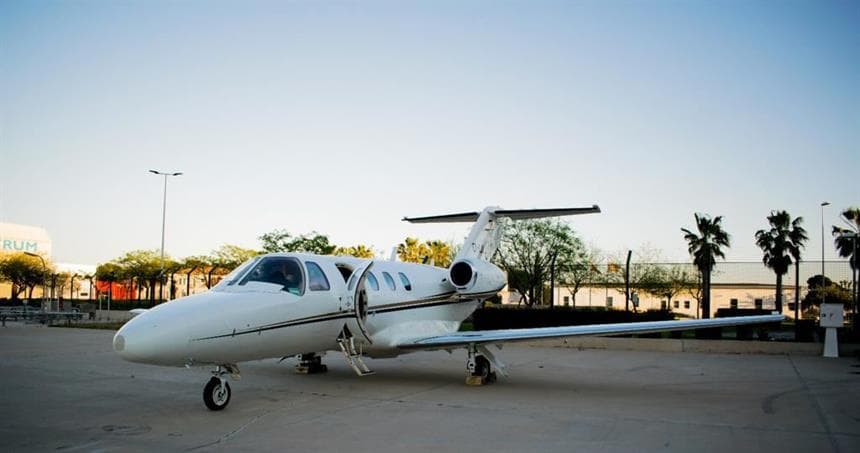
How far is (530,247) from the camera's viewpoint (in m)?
42.3

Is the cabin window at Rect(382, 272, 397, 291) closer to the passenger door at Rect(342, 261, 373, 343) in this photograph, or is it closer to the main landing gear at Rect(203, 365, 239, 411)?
the passenger door at Rect(342, 261, 373, 343)

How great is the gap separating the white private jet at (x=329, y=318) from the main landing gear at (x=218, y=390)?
0.6 inches

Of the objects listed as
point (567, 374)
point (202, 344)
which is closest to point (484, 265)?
point (567, 374)

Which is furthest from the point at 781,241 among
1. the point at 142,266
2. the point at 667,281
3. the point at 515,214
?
the point at 142,266

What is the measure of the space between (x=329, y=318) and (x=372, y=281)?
1748 mm

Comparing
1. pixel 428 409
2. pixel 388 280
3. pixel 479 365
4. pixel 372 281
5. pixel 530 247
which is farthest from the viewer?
pixel 530 247

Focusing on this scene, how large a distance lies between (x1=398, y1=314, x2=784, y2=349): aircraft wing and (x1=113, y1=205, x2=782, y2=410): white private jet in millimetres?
19

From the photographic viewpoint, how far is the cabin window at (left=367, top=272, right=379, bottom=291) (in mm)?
12514

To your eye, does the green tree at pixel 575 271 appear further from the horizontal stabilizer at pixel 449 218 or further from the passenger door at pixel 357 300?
the passenger door at pixel 357 300

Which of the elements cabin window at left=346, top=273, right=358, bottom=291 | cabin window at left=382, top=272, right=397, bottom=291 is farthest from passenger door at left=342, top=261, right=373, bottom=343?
cabin window at left=382, top=272, right=397, bottom=291

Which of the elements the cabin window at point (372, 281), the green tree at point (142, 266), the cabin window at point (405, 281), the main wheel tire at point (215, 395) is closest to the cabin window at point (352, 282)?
the cabin window at point (372, 281)

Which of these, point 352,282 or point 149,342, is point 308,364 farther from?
point 149,342

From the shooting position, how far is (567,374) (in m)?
14.6

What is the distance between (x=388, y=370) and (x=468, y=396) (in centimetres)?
426
